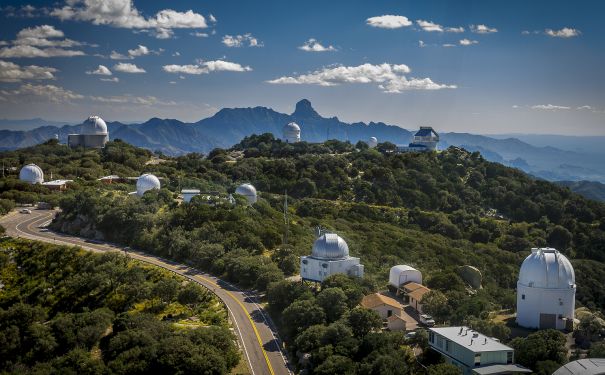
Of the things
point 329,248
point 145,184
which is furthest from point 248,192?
point 329,248

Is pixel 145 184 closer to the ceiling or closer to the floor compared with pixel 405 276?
closer to the ceiling

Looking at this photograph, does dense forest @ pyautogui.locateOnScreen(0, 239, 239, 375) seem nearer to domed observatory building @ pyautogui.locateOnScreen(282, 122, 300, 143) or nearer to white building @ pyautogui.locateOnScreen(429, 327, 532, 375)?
white building @ pyautogui.locateOnScreen(429, 327, 532, 375)

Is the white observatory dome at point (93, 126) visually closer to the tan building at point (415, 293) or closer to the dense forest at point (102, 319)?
the dense forest at point (102, 319)

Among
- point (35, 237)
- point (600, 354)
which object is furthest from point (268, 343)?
point (35, 237)

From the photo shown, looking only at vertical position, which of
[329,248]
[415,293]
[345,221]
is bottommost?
[415,293]

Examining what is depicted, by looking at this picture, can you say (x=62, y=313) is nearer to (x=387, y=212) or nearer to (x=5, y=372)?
(x=5, y=372)

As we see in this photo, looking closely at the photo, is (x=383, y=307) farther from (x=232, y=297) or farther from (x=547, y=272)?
(x=232, y=297)
